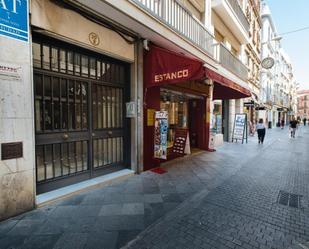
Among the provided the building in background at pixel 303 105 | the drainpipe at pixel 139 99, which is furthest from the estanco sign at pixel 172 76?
the building in background at pixel 303 105

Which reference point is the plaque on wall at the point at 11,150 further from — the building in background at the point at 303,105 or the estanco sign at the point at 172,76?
the building in background at the point at 303,105

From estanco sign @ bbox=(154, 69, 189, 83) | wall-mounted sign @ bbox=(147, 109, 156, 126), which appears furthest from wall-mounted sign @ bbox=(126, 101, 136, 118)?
estanco sign @ bbox=(154, 69, 189, 83)

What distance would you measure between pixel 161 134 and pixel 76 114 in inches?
95.3

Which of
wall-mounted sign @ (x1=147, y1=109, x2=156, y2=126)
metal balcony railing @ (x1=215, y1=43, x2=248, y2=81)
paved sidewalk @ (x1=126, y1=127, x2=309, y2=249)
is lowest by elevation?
paved sidewalk @ (x1=126, y1=127, x2=309, y2=249)

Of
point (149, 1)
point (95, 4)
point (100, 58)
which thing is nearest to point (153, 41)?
point (149, 1)

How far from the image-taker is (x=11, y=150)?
3.07 meters

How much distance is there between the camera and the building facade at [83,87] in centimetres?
312

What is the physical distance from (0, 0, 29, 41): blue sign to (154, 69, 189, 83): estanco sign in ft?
9.94

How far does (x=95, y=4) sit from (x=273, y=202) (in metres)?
5.31

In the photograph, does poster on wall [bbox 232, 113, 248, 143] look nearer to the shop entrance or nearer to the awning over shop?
the shop entrance

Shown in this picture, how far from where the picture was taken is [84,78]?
4496 millimetres

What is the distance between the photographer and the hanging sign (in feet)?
22.9

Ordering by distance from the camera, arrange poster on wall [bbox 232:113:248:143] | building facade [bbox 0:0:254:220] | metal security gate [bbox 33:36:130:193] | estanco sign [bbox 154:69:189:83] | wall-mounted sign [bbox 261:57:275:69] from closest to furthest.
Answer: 1. building facade [bbox 0:0:254:220]
2. metal security gate [bbox 33:36:130:193]
3. estanco sign [bbox 154:69:189:83]
4. poster on wall [bbox 232:113:248:143]
5. wall-mounted sign [bbox 261:57:275:69]

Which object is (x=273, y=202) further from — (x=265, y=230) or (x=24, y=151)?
(x=24, y=151)
